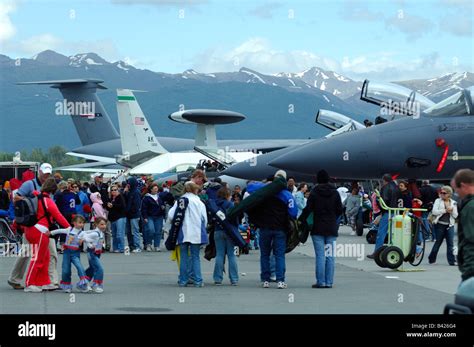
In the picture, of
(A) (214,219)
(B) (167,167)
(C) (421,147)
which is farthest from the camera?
(B) (167,167)

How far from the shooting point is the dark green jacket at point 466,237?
8359 mm

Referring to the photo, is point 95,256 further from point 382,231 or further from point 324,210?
point 382,231

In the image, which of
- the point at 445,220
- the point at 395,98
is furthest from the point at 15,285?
the point at 395,98

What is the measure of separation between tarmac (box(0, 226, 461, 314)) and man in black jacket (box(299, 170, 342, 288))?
0.25 meters

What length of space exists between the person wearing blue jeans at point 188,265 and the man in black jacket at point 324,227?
1565mm

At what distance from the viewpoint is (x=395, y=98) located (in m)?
23.0

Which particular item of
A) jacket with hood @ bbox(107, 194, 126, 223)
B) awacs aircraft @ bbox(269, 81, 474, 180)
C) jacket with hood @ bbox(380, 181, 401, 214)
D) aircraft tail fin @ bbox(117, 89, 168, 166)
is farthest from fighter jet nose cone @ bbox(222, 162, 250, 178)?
aircraft tail fin @ bbox(117, 89, 168, 166)

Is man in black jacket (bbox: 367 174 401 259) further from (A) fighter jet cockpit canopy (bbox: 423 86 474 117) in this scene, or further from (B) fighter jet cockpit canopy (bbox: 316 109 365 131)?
(B) fighter jet cockpit canopy (bbox: 316 109 365 131)

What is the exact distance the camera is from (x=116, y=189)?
74.1 feet

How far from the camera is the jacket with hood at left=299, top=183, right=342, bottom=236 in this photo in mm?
14906

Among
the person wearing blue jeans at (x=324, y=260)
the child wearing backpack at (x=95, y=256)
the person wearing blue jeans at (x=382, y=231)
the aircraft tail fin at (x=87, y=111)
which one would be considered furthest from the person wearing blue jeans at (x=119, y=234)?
the aircraft tail fin at (x=87, y=111)
